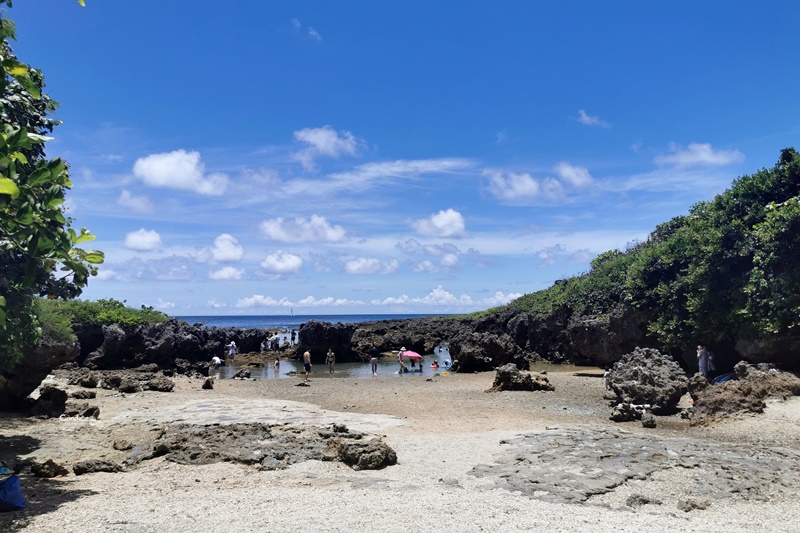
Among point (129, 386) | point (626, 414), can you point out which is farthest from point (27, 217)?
point (129, 386)

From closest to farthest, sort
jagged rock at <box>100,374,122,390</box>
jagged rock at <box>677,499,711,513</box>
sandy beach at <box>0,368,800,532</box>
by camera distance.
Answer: sandy beach at <box>0,368,800,532</box>
jagged rock at <box>677,499,711,513</box>
jagged rock at <box>100,374,122,390</box>

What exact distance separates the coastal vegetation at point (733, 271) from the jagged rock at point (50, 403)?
22.9 m

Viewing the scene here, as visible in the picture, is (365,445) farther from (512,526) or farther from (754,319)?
(754,319)

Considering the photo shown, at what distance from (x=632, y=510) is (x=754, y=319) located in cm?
1550

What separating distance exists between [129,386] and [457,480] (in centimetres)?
1766

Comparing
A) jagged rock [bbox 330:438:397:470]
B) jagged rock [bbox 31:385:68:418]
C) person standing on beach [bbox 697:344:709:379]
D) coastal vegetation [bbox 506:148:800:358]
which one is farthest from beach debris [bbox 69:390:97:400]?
coastal vegetation [bbox 506:148:800:358]

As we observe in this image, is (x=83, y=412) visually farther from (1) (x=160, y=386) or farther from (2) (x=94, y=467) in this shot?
(1) (x=160, y=386)

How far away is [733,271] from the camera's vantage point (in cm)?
2289

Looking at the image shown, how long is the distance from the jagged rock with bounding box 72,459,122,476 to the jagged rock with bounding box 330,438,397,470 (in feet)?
→ 14.1

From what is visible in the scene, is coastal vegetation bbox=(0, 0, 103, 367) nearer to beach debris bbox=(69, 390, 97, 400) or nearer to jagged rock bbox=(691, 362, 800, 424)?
beach debris bbox=(69, 390, 97, 400)

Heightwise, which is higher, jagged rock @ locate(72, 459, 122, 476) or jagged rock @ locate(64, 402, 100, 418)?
jagged rock @ locate(64, 402, 100, 418)

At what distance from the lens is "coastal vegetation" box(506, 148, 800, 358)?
19578mm

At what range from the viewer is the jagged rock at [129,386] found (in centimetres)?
2258

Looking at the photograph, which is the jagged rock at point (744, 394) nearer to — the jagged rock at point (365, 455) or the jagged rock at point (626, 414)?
the jagged rock at point (626, 414)
